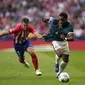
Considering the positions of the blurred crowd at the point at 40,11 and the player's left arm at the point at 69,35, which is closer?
the player's left arm at the point at 69,35

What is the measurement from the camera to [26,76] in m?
14.7

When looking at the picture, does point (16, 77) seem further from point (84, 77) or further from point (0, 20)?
point (0, 20)

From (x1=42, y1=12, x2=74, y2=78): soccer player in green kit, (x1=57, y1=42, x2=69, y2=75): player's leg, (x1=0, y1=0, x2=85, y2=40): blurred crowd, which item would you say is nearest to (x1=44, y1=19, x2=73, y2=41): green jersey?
(x1=42, y1=12, x2=74, y2=78): soccer player in green kit

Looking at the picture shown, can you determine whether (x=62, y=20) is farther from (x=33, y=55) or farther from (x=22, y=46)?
(x=22, y=46)

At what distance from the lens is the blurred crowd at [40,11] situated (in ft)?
103

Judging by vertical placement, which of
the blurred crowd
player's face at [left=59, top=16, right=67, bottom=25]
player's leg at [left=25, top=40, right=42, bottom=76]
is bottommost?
the blurred crowd

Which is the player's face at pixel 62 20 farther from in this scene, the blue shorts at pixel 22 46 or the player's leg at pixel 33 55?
the blue shorts at pixel 22 46

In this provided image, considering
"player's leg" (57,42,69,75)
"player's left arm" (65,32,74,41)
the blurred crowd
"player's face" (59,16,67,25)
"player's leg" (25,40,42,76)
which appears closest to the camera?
"player's left arm" (65,32,74,41)

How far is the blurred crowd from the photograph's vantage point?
31375mm

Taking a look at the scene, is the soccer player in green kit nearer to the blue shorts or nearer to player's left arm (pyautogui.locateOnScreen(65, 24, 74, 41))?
player's left arm (pyautogui.locateOnScreen(65, 24, 74, 41))

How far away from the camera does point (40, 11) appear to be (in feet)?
107

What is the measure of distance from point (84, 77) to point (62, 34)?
1.65 metres

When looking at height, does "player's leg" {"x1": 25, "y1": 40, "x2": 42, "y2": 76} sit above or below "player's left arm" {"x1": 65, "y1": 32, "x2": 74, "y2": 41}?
below

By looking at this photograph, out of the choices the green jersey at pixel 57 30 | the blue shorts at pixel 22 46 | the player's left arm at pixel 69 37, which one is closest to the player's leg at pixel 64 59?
the green jersey at pixel 57 30
